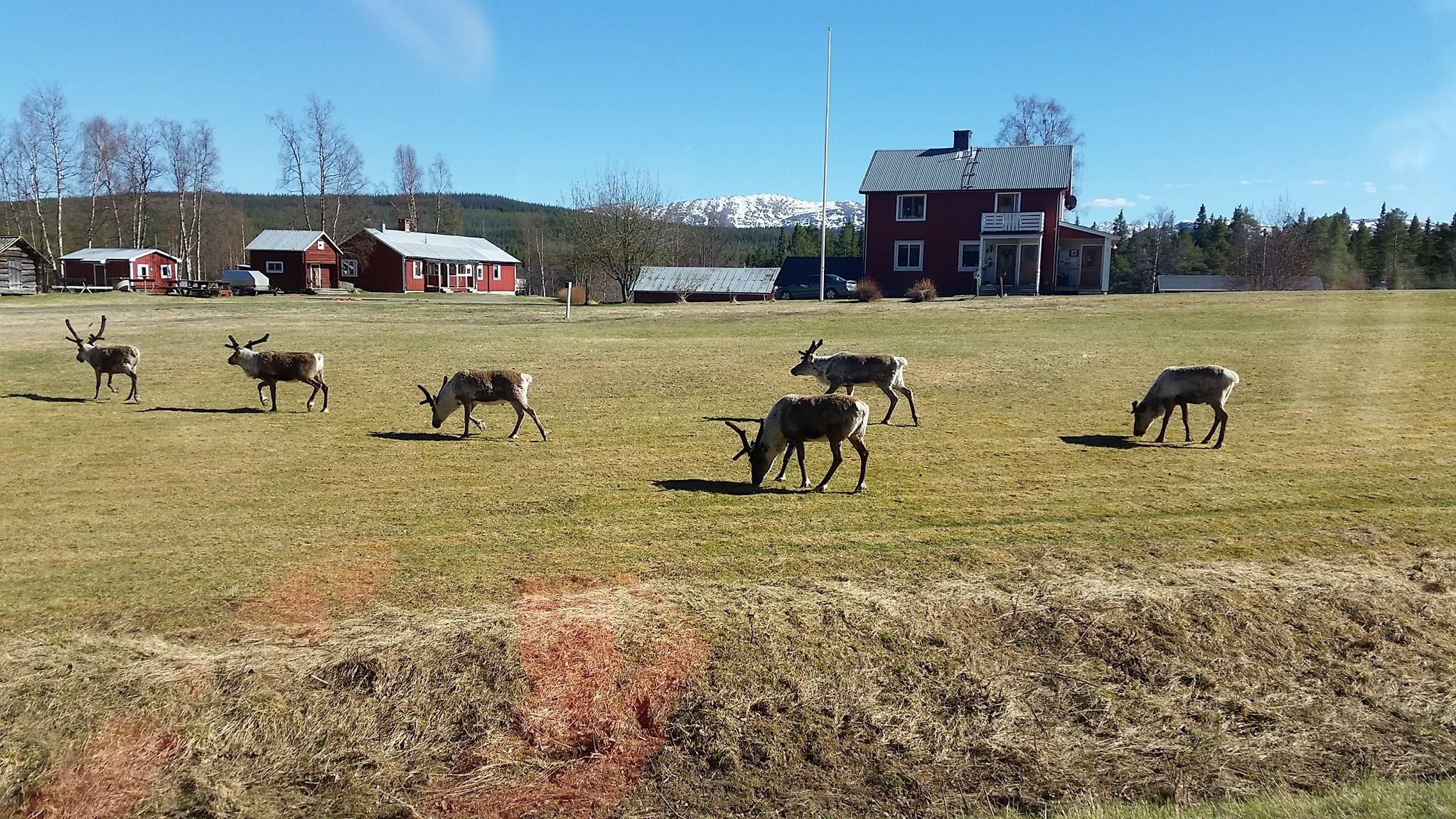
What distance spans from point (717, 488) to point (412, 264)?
69.6 metres

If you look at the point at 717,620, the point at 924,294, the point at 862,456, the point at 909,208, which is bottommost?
the point at 717,620

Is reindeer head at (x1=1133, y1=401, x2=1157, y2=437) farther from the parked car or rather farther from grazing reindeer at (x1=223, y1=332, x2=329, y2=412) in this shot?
the parked car

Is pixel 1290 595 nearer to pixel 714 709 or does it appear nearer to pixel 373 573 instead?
pixel 714 709

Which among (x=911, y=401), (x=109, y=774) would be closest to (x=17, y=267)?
(x=911, y=401)

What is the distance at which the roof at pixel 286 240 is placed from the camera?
7262cm

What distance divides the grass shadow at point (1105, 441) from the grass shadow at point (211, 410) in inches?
628

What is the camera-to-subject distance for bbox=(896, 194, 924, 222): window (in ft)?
182

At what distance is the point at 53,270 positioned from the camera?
72125mm

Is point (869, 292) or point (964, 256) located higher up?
point (964, 256)

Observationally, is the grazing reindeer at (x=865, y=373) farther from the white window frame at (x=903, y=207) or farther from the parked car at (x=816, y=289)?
the white window frame at (x=903, y=207)

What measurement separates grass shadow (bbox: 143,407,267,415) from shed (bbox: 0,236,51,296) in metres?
54.2

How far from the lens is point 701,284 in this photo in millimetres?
62938

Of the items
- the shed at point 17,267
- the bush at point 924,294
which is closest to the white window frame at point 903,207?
the bush at point 924,294

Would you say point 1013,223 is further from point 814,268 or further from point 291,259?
point 291,259
